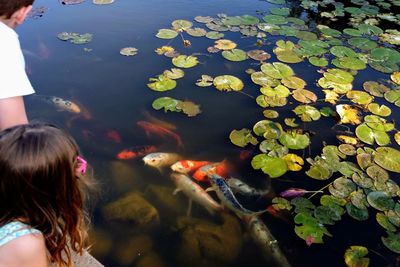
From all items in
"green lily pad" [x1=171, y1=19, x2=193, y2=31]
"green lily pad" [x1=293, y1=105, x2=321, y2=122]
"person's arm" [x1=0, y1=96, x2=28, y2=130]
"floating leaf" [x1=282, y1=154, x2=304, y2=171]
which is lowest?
"floating leaf" [x1=282, y1=154, x2=304, y2=171]

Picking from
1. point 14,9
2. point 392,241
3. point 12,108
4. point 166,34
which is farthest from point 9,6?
point 166,34

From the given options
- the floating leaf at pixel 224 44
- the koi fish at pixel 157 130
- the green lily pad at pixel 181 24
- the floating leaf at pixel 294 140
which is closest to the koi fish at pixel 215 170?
the koi fish at pixel 157 130

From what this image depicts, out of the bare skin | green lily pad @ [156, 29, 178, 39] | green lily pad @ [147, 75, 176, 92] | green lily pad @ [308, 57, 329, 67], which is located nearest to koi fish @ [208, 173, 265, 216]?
green lily pad @ [147, 75, 176, 92]

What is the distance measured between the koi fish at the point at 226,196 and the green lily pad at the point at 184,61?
1.73 meters

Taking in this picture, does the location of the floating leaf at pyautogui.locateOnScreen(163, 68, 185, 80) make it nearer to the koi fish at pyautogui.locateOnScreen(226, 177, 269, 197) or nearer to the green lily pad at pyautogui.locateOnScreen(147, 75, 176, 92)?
the green lily pad at pyautogui.locateOnScreen(147, 75, 176, 92)

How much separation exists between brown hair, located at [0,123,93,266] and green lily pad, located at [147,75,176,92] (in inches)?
103

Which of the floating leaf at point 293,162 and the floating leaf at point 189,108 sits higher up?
the floating leaf at point 189,108

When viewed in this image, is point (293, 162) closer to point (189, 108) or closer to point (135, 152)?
point (189, 108)

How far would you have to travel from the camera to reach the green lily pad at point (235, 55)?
4539 millimetres

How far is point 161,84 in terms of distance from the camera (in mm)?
4051

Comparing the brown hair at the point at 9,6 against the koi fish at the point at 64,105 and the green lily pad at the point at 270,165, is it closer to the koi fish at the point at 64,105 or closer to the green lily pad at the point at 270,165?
the koi fish at the point at 64,105

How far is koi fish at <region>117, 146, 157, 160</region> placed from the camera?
10.7 ft

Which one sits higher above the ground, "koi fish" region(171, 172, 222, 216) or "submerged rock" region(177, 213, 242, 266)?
"koi fish" region(171, 172, 222, 216)

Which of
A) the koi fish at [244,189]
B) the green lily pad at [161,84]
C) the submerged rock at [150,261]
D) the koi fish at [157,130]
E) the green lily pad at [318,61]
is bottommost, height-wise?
the submerged rock at [150,261]
